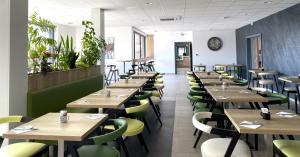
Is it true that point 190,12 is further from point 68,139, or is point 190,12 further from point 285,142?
point 68,139

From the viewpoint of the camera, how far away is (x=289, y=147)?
2.32m

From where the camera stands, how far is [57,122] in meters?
2.42

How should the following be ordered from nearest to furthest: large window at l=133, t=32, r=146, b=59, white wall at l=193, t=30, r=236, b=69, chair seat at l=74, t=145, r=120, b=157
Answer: chair seat at l=74, t=145, r=120, b=157 < white wall at l=193, t=30, r=236, b=69 < large window at l=133, t=32, r=146, b=59

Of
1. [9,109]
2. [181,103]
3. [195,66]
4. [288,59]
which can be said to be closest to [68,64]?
[9,109]

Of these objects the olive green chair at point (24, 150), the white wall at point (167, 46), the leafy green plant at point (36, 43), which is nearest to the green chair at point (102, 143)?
the olive green chair at point (24, 150)

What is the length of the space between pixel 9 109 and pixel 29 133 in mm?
1514

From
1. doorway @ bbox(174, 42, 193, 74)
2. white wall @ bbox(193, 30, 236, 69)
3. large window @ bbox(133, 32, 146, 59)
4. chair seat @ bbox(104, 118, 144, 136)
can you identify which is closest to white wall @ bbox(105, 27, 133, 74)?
large window @ bbox(133, 32, 146, 59)

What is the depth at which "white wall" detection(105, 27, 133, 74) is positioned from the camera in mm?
12500

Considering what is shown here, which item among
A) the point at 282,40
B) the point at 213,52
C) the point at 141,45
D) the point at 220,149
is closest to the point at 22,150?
the point at 220,149

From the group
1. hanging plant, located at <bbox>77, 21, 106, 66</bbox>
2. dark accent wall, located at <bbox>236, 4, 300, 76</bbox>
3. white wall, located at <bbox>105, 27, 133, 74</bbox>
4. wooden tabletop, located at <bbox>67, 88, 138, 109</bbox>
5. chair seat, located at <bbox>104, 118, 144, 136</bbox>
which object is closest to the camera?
chair seat, located at <bbox>104, 118, 144, 136</bbox>

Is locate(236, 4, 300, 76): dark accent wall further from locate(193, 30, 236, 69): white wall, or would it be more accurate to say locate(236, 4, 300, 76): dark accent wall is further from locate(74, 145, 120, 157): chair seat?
locate(74, 145, 120, 157): chair seat

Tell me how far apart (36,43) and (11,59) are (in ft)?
3.31

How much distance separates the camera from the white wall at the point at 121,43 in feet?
41.0

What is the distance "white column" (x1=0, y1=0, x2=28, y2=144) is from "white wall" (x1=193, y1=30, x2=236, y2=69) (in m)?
11.9
